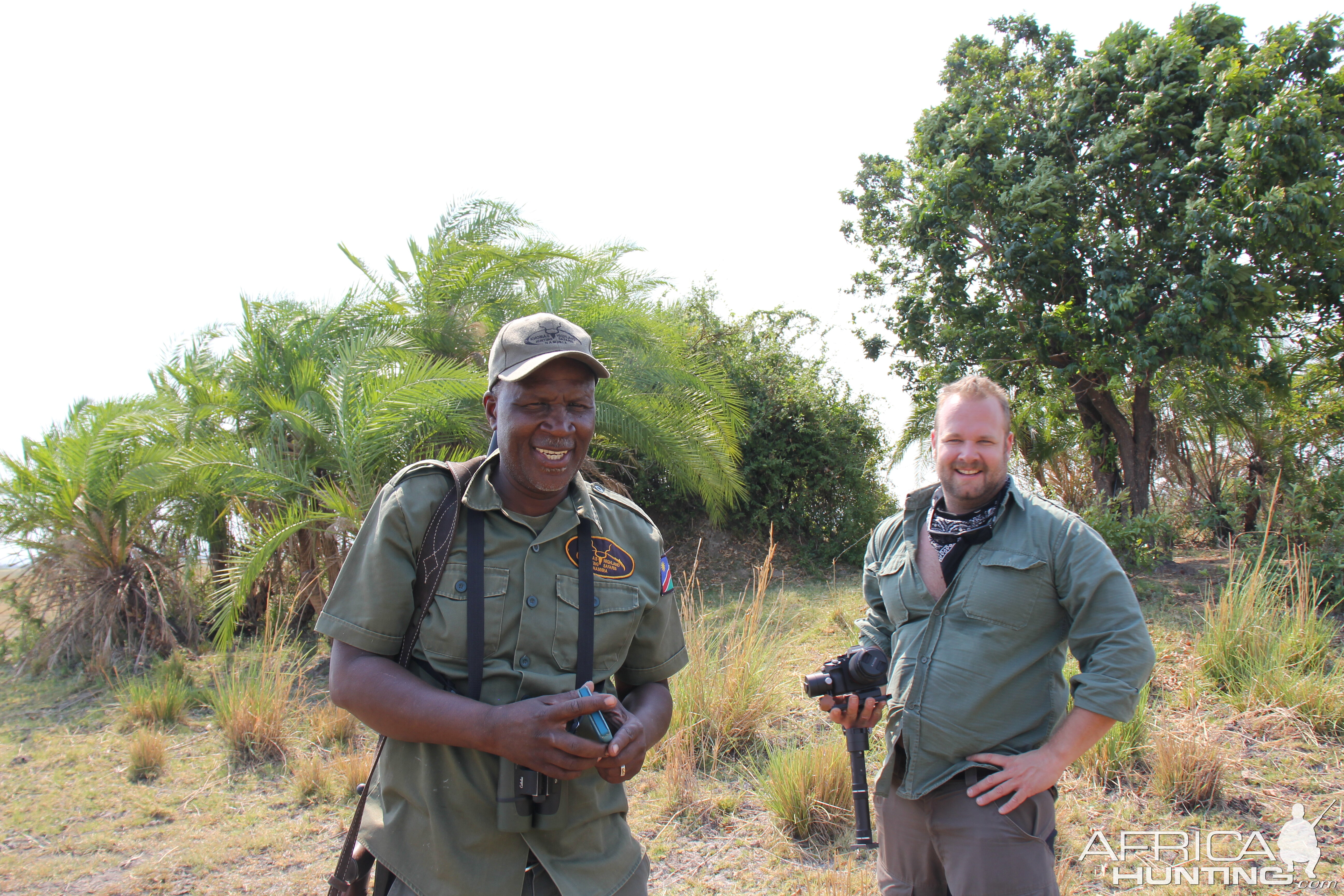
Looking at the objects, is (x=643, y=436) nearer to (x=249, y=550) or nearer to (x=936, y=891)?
(x=249, y=550)

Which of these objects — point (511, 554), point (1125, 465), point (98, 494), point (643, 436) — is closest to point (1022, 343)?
point (1125, 465)

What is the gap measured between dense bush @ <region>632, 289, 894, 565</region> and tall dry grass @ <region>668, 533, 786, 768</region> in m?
7.07

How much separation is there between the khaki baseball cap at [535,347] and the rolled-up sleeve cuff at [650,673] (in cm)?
77

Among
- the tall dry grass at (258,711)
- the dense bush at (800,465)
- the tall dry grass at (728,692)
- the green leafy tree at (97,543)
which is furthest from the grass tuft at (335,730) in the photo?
the dense bush at (800,465)

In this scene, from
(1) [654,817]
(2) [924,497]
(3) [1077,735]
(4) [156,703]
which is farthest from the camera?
(4) [156,703]

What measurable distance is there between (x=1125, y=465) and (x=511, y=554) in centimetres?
1143

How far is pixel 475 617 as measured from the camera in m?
1.81

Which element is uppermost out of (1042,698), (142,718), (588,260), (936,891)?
(588,260)

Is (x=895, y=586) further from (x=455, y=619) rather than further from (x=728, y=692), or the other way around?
(x=728, y=692)

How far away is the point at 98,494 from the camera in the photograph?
8.50 meters

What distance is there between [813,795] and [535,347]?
3225 mm

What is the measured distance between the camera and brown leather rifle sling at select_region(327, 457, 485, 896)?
5.95 ft

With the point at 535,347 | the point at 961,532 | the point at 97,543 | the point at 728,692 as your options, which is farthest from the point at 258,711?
the point at 961,532

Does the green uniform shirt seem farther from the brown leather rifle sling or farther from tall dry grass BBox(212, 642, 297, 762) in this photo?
tall dry grass BBox(212, 642, 297, 762)
